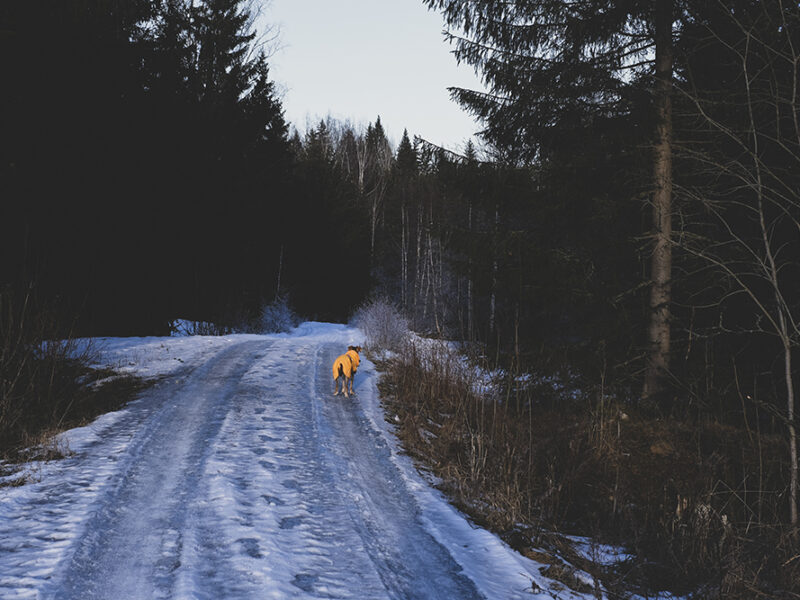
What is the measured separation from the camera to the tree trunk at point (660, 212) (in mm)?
6789

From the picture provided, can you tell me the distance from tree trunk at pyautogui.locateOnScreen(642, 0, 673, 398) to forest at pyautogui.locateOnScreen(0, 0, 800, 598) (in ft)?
0.12

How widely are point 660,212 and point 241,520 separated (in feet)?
21.6

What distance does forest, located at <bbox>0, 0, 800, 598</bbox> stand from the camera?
15.1 ft

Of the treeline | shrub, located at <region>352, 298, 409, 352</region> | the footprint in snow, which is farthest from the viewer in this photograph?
shrub, located at <region>352, 298, 409, 352</region>

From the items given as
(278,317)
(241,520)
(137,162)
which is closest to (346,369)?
(241,520)

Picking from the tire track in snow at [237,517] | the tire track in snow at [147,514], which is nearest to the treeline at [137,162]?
the tire track in snow at [147,514]

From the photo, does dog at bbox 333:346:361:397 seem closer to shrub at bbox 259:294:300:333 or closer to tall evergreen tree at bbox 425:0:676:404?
tall evergreen tree at bbox 425:0:676:404

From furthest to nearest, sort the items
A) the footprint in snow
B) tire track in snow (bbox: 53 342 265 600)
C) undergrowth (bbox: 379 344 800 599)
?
undergrowth (bbox: 379 344 800 599) → the footprint in snow → tire track in snow (bbox: 53 342 265 600)

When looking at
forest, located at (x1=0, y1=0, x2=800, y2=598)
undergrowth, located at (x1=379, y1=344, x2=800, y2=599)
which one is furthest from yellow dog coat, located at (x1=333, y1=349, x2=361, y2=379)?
forest, located at (x1=0, y1=0, x2=800, y2=598)

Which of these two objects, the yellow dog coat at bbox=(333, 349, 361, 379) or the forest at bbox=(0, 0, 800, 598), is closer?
the forest at bbox=(0, 0, 800, 598)

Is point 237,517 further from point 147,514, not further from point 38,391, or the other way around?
point 38,391

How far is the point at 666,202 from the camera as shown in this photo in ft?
22.2

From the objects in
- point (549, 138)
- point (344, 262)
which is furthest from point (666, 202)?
point (344, 262)

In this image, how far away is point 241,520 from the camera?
3.67 meters
